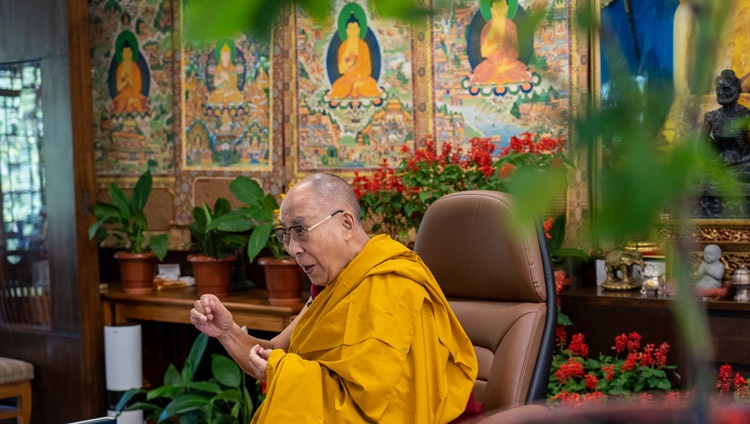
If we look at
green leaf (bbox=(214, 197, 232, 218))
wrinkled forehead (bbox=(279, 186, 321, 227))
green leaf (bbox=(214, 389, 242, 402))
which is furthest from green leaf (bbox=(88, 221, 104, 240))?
wrinkled forehead (bbox=(279, 186, 321, 227))

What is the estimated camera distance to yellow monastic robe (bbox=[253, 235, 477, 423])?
2.25 meters

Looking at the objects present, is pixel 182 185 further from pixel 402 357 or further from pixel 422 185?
pixel 402 357

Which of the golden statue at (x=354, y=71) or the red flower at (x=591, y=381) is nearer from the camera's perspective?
the red flower at (x=591, y=381)

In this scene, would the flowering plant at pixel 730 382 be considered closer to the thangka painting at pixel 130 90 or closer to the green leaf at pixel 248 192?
the green leaf at pixel 248 192

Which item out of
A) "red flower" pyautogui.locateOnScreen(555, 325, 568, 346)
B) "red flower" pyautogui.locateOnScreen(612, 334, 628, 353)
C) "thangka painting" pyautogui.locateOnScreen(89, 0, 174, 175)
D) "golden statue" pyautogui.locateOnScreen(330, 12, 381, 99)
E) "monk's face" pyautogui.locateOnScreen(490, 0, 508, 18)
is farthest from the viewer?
"thangka painting" pyautogui.locateOnScreen(89, 0, 174, 175)

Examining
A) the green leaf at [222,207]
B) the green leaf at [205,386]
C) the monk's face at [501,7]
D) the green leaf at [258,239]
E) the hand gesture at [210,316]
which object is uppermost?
the monk's face at [501,7]

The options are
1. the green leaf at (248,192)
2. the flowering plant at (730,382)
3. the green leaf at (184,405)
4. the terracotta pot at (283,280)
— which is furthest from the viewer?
the green leaf at (248,192)

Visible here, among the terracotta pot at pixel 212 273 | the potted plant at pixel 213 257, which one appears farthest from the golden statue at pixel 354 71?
the terracotta pot at pixel 212 273

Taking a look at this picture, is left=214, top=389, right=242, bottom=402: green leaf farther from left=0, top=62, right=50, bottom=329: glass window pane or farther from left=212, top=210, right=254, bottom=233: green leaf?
left=0, top=62, right=50, bottom=329: glass window pane

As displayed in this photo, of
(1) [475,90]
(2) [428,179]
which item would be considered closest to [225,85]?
(1) [475,90]

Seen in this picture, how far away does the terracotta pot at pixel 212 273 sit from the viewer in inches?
179

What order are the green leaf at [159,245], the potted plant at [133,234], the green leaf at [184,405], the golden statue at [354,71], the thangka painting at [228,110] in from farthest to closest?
1. the thangka painting at [228,110]
2. the potted plant at [133,234]
3. the green leaf at [159,245]
4. the golden statue at [354,71]
5. the green leaf at [184,405]

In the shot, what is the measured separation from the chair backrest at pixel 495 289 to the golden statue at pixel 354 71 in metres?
2.02

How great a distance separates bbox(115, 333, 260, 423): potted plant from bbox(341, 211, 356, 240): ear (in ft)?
5.64
